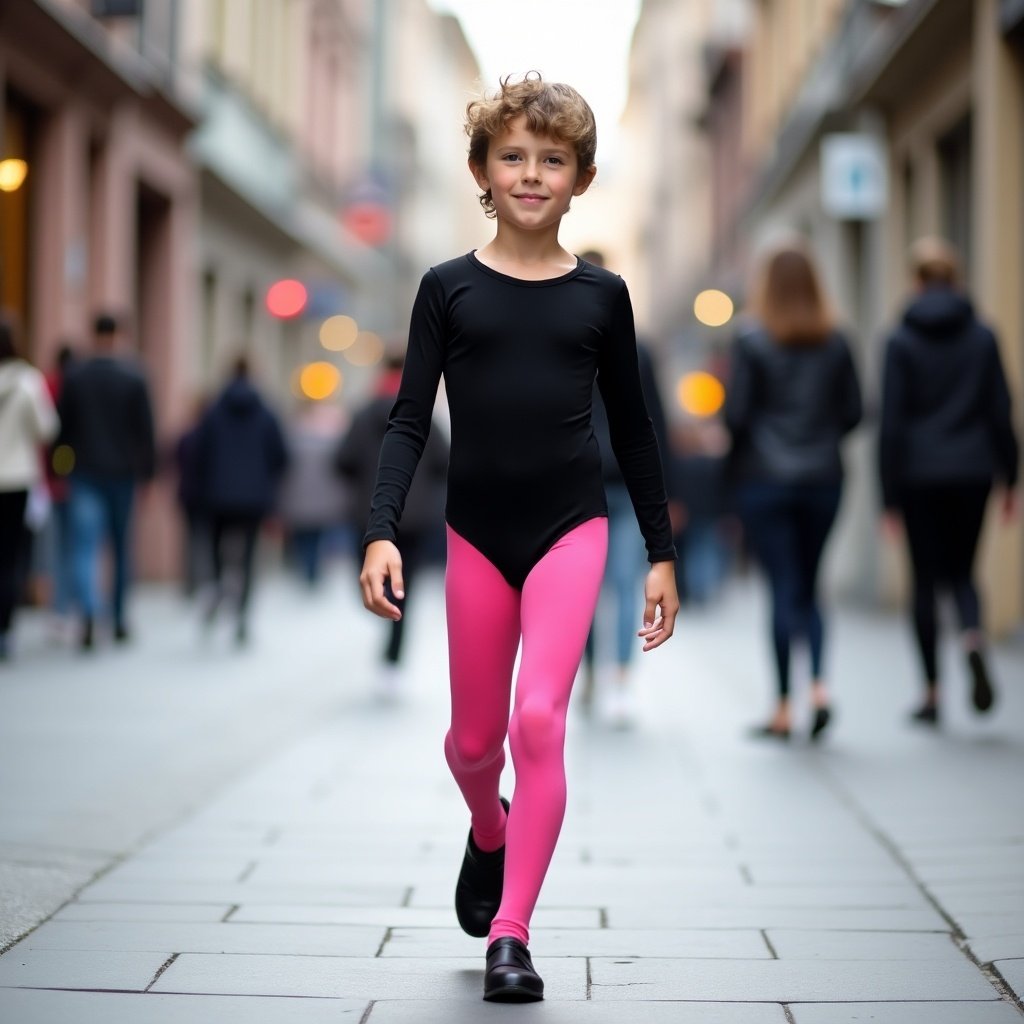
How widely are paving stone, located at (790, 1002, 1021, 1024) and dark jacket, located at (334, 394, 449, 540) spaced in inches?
268

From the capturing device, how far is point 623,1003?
4016 mm

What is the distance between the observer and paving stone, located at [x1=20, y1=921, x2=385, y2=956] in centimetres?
446

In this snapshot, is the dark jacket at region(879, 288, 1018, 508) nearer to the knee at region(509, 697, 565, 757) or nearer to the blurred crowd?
the blurred crowd

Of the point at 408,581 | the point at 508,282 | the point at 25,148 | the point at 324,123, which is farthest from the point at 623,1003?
the point at 324,123

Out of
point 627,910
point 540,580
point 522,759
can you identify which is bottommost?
point 627,910

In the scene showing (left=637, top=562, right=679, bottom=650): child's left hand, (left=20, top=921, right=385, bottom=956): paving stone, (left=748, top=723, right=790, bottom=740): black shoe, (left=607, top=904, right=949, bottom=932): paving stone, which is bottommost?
(left=607, top=904, right=949, bottom=932): paving stone

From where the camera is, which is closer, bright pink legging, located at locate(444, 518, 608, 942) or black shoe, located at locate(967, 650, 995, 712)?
bright pink legging, located at locate(444, 518, 608, 942)

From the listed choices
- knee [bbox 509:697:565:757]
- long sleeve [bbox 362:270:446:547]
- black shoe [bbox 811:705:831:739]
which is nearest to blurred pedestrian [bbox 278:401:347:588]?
black shoe [bbox 811:705:831:739]

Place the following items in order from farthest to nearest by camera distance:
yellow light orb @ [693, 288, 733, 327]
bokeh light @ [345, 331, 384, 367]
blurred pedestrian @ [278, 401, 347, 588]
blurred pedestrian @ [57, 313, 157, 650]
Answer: bokeh light @ [345, 331, 384, 367] → yellow light orb @ [693, 288, 733, 327] → blurred pedestrian @ [278, 401, 347, 588] → blurred pedestrian @ [57, 313, 157, 650]

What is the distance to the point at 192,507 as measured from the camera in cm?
1759

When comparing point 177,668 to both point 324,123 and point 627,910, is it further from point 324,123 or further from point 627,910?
point 324,123

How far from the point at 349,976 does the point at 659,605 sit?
3.47 feet

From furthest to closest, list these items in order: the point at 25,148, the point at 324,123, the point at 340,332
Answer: the point at 340,332, the point at 324,123, the point at 25,148

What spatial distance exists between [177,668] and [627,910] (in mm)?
6681
